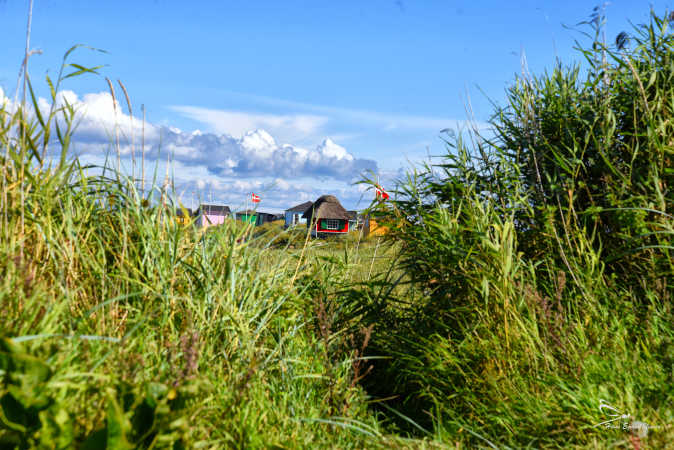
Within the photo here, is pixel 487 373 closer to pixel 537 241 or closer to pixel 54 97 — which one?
pixel 537 241

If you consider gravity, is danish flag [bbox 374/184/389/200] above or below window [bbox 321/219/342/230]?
above

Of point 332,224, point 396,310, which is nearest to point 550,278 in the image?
point 396,310

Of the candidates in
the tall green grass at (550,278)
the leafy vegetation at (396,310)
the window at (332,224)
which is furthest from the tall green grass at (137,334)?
the window at (332,224)

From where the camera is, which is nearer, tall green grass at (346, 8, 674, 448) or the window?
tall green grass at (346, 8, 674, 448)

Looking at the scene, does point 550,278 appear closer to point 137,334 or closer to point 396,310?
point 396,310

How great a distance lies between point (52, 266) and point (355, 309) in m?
2.28

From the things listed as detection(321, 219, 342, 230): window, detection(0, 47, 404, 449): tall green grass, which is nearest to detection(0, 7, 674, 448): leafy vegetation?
detection(0, 47, 404, 449): tall green grass

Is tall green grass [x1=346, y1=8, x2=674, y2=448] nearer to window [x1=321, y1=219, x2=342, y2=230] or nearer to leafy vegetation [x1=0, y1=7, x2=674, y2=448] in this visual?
leafy vegetation [x1=0, y1=7, x2=674, y2=448]

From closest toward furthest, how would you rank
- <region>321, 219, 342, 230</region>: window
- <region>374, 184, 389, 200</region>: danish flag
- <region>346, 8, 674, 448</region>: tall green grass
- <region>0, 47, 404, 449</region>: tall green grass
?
<region>0, 47, 404, 449</region>: tall green grass < <region>346, 8, 674, 448</region>: tall green grass < <region>374, 184, 389, 200</region>: danish flag < <region>321, 219, 342, 230</region>: window

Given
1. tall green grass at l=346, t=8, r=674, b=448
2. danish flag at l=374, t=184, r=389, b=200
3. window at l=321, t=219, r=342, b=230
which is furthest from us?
window at l=321, t=219, r=342, b=230

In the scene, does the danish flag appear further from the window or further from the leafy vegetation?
the window

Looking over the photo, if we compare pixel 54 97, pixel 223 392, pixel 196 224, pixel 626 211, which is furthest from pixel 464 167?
pixel 54 97

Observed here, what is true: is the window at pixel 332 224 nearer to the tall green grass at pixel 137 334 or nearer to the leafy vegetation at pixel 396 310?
the leafy vegetation at pixel 396 310

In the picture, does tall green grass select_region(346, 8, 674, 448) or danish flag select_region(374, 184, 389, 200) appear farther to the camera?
danish flag select_region(374, 184, 389, 200)
